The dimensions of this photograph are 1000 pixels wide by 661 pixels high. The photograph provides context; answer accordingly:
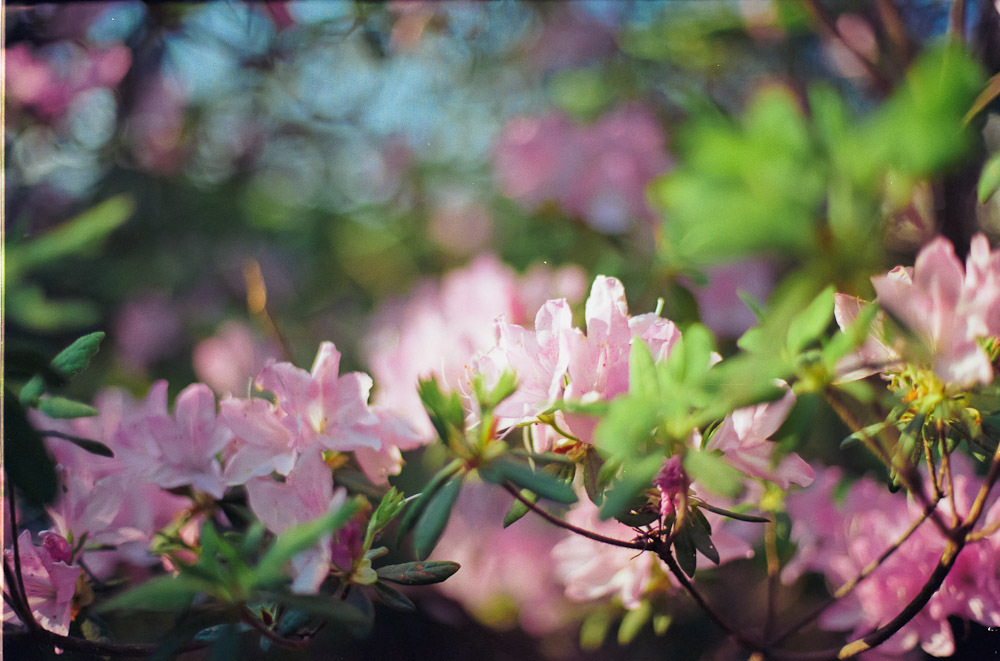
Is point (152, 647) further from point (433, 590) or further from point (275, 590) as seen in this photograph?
point (433, 590)

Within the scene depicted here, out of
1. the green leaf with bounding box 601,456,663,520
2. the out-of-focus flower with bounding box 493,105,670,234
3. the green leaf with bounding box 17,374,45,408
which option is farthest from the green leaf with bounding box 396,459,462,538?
the out-of-focus flower with bounding box 493,105,670,234

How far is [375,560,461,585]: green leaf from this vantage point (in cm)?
60


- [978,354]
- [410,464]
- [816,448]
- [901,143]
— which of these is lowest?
[410,464]

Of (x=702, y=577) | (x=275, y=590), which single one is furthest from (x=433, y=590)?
(x=275, y=590)

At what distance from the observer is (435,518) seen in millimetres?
503

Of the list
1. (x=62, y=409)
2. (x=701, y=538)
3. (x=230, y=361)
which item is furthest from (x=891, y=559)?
(x=230, y=361)

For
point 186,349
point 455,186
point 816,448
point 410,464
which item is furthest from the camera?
point 455,186

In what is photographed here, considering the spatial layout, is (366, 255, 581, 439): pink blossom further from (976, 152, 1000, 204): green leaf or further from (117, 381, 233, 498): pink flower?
(976, 152, 1000, 204): green leaf

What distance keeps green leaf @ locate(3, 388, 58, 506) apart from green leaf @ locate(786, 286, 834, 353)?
1.93ft

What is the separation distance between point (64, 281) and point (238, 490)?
4.07ft

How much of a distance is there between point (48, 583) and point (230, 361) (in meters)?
0.86

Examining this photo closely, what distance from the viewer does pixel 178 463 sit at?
0.65m

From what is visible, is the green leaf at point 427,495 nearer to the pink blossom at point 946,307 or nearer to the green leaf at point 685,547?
the green leaf at point 685,547

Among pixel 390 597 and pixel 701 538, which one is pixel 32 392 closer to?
pixel 390 597
